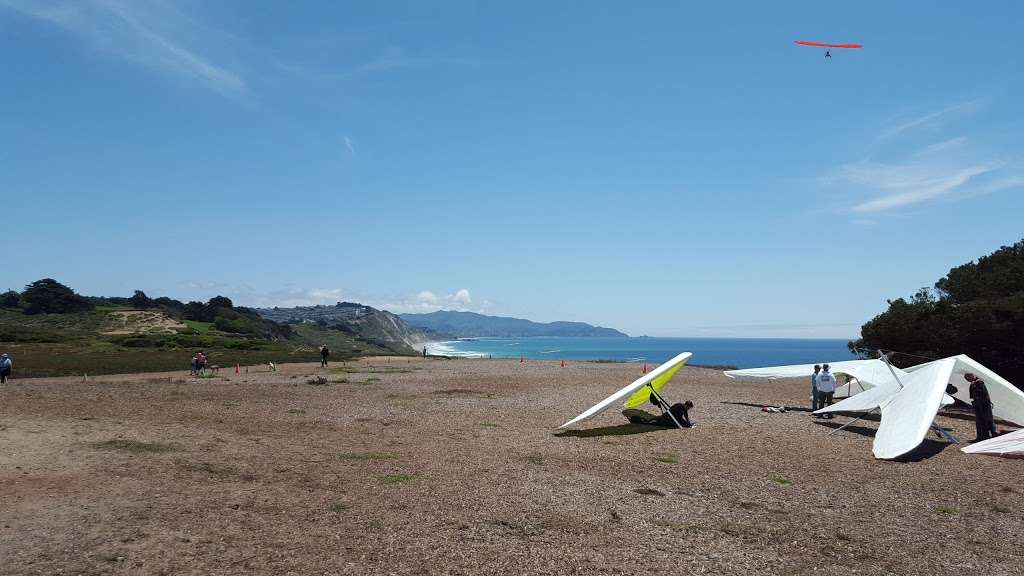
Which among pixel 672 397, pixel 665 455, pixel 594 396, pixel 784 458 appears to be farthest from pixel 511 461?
pixel 672 397

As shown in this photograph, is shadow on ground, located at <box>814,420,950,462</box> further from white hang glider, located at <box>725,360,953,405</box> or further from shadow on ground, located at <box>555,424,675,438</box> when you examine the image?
shadow on ground, located at <box>555,424,675,438</box>

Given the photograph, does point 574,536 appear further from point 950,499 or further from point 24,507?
point 24,507

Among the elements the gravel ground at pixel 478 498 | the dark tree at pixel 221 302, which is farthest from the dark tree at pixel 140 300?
the gravel ground at pixel 478 498

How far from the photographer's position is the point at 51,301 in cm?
8338

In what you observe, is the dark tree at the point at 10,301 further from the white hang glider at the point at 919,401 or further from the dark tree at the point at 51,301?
the white hang glider at the point at 919,401

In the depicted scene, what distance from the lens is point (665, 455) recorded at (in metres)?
14.0

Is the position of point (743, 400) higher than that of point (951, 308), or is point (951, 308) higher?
point (951, 308)

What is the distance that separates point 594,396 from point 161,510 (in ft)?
65.7

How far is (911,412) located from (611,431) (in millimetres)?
7106

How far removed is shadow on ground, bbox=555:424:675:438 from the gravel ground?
0.13 m

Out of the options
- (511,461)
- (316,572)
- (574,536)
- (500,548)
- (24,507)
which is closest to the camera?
(316,572)

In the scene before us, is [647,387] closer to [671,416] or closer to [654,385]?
[654,385]

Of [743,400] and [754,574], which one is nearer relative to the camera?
[754,574]

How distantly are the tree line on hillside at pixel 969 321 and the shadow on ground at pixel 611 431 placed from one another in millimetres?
12096
